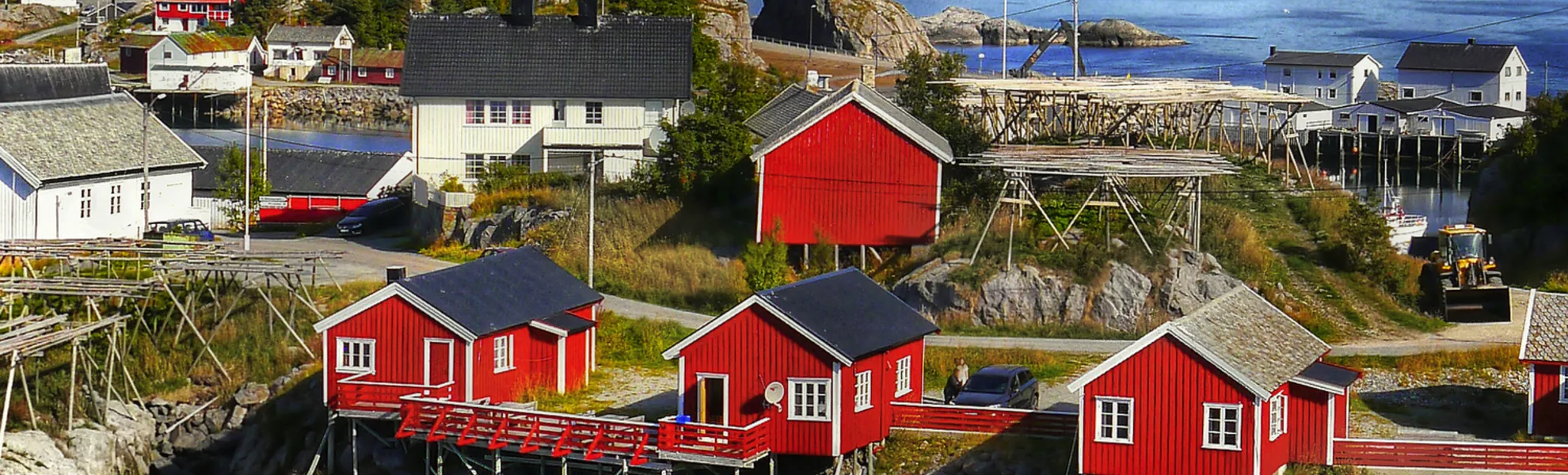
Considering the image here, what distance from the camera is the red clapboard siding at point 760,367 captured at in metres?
29.4

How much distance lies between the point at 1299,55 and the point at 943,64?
50600mm

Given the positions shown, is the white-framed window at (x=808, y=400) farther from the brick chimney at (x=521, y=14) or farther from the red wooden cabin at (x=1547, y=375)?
the brick chimney at (x=521, y=14)

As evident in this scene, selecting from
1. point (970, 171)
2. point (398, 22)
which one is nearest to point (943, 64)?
point (970, 171)

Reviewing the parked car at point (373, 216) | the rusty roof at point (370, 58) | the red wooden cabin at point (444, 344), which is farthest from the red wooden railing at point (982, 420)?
the rusty roof at point (370, 58)

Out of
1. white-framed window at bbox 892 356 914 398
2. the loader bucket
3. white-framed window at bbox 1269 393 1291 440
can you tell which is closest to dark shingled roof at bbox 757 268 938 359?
white-framed window at bbox 892 356 914 398

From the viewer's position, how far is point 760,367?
1171 inches

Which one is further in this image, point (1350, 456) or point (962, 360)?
point (962, 360)

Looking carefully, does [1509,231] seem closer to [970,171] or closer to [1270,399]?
[970,171]

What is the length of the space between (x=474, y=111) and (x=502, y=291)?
15.9 metres

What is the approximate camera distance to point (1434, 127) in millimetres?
85375

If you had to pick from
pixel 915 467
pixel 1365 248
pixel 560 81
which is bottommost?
pixel 915 467

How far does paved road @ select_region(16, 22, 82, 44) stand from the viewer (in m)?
124

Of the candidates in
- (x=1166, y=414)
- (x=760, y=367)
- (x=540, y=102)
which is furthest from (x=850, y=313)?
(x=540, y=102)

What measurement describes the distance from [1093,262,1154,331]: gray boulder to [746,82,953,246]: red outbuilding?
4.49 m
